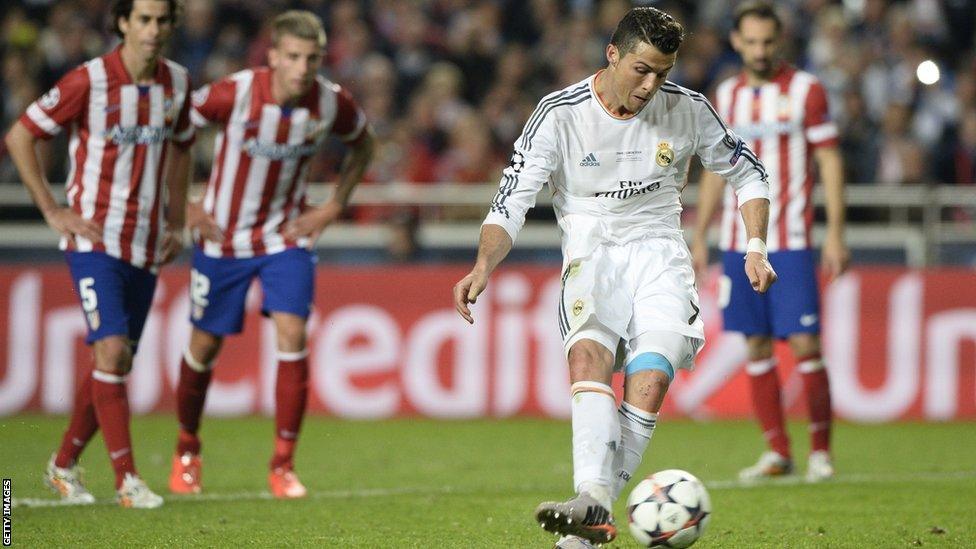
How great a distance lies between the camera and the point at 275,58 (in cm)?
763

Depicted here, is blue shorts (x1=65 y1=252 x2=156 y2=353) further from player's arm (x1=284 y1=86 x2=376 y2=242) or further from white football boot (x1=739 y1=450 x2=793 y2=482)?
white football boot (x1=739 y1=450 x2=793 y2=482)

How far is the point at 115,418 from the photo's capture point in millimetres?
7051

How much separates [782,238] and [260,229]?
2964mm

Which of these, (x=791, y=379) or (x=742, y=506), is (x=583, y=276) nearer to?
(x=742, y=506)

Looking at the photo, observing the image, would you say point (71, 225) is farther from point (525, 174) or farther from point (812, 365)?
point (812, 365)

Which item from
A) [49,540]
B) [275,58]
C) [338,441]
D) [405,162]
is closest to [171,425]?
[338,441]

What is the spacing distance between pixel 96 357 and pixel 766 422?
3.77m

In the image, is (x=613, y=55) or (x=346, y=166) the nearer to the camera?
(x=613, y=55)

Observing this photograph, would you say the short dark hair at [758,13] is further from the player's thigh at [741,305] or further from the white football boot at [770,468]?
the white football boot at [770,468]

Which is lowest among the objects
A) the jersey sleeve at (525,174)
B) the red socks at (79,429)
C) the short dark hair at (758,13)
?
the red socks at (79,429)

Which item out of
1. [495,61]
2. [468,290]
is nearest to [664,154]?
[468,290]

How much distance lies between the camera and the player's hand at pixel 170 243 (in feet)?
24.5

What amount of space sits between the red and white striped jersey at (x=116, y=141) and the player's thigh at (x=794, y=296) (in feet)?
11.4

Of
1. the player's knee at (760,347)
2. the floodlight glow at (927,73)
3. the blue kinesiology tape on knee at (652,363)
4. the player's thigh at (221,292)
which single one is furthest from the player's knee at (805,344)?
the floodlight glow at (927,73)
